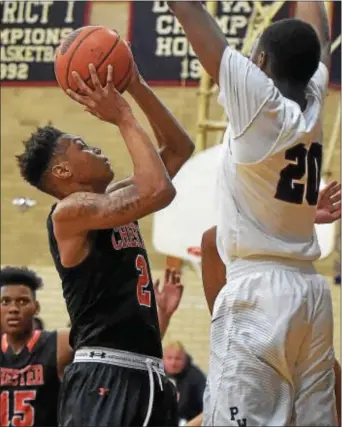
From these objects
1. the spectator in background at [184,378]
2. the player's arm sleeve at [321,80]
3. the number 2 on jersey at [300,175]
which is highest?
the player's arm sleeve at [321,80]

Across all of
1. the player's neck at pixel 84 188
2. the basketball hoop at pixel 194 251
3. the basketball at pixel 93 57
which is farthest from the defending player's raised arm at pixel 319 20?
the basketball hoop at pixel 194 251

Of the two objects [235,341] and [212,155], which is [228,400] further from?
[212,155]

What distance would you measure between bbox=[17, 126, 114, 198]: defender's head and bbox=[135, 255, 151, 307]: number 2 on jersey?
0.98 feet

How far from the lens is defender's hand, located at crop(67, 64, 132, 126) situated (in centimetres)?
306

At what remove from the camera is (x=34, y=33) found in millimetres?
9508

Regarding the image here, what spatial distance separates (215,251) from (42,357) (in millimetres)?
2250

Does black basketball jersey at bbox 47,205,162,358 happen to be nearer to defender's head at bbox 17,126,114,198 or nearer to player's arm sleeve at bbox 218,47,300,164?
defender's head at bbox 17,126,114,198

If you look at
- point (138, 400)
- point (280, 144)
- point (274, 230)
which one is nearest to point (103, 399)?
point (138, 400)

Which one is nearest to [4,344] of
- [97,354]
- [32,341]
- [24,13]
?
[32,341]

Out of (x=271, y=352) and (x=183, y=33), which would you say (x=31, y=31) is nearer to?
(x=183, y=33)

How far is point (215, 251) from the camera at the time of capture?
10.6ft

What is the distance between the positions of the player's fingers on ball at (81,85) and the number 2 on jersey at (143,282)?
2.03 feet

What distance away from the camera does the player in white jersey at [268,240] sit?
2652 mm

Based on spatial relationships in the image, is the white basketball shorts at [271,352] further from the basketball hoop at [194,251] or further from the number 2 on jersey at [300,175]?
the basketball hoop at [194,251]
